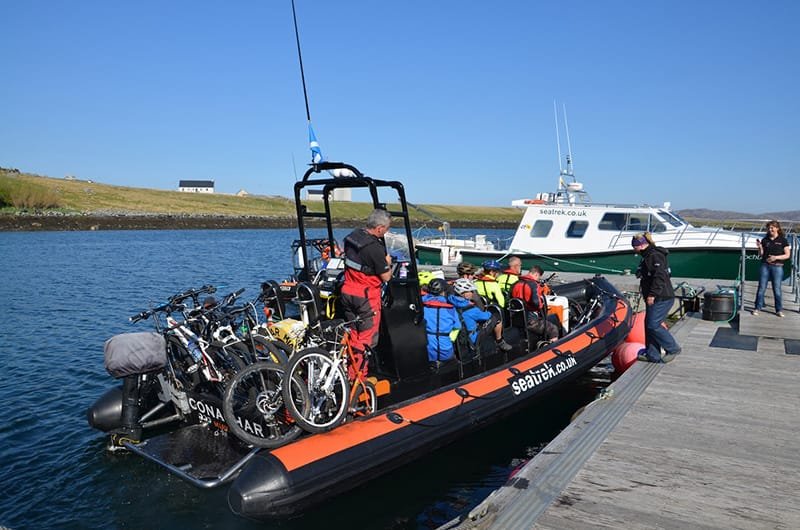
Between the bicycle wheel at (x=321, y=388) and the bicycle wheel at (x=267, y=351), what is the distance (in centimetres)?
22

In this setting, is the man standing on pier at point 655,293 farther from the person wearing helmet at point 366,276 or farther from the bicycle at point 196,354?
the bicycle at point 196,354

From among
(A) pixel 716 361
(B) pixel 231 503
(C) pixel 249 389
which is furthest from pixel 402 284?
(A) pixel 716 361

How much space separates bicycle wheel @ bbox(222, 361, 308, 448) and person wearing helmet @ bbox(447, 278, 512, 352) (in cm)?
222

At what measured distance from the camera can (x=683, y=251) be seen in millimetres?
17219

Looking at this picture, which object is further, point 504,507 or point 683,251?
point 683,251

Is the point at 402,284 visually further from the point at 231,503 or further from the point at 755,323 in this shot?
the point at 755,323

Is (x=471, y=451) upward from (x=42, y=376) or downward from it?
downward

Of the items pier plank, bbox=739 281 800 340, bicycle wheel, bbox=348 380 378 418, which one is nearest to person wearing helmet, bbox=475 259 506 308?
bicycle wheel, bbox=348 380 378 418

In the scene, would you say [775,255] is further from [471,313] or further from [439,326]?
[439,326]

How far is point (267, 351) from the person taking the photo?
209 inches

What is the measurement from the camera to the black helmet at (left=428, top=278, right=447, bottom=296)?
21.6ft

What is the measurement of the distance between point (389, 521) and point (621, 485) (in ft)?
7.06

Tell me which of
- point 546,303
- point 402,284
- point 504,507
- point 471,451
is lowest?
point 471,451

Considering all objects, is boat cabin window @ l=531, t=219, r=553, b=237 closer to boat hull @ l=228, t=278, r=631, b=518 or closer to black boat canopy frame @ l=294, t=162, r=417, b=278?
boat hull @ l=228, t=278, r=631, b=518
